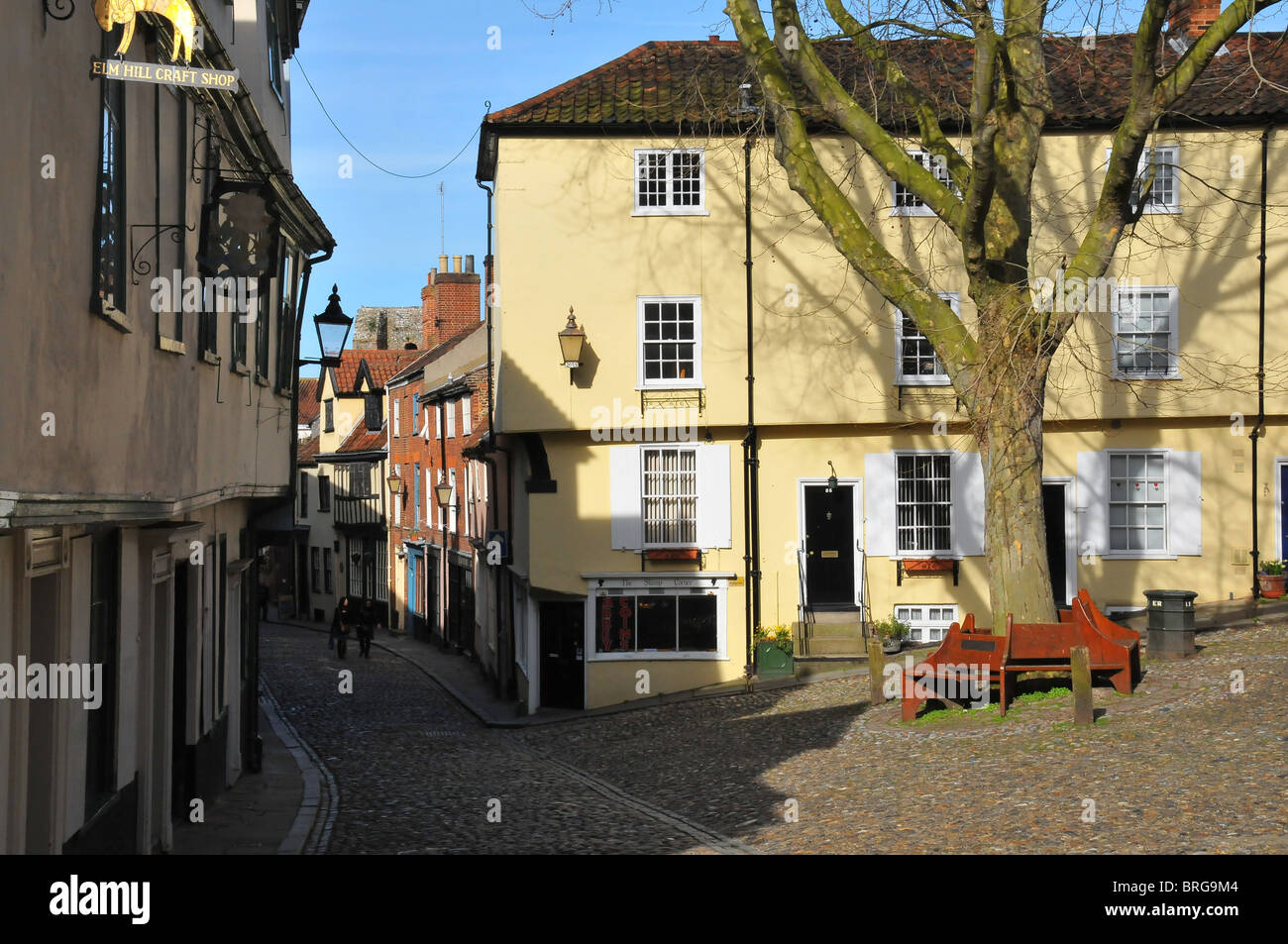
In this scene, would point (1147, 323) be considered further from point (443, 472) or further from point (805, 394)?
point (443, 472)

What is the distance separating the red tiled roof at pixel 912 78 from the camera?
23656 millimetres

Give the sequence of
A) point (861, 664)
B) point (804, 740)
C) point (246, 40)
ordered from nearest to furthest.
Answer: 1. point (246, 40)
2. point (804, 740)
3. point (861, 664)

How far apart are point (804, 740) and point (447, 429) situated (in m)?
24.8

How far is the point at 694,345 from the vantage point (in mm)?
24219

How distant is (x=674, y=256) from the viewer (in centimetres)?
2412

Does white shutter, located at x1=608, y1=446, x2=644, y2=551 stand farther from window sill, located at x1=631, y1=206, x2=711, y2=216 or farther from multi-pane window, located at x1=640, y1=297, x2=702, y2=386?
window sill, located at x1=631, y1=206, x2=711, y2=216

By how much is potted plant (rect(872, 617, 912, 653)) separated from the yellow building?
55cm

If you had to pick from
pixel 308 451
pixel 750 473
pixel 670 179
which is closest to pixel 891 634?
pixel 750 473

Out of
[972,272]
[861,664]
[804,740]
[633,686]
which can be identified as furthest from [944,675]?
[633,686]

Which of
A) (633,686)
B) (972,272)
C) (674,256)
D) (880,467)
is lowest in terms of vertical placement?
(633,686)

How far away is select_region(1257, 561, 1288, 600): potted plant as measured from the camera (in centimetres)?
2383
